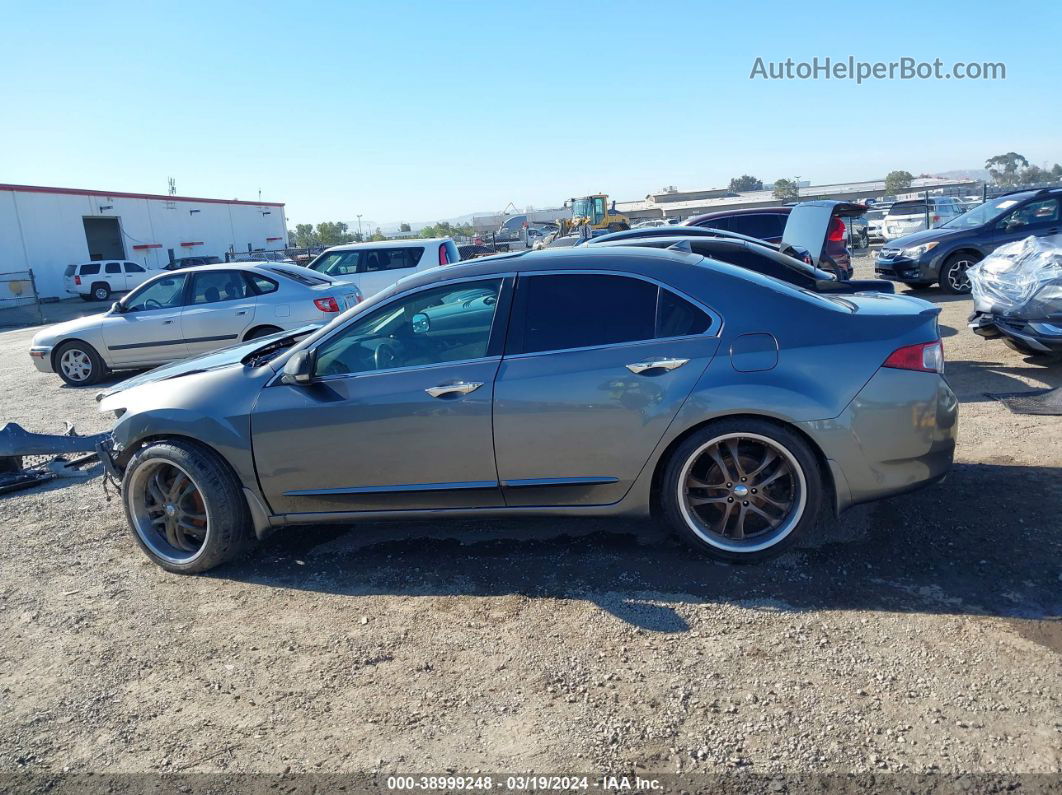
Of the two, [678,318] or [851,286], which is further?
[851,286]

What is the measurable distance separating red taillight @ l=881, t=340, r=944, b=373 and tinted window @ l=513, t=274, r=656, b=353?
3.85 ft

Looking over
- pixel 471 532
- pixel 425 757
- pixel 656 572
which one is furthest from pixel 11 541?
pixel 656 572

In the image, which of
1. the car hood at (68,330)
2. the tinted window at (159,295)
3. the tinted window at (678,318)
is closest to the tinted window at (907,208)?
the tinted window at (159,295)

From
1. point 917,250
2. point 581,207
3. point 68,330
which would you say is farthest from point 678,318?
point 581,207

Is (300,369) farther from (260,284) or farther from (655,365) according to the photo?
(260,284)

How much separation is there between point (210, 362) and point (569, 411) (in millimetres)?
2393

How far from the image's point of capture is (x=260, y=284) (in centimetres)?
1049

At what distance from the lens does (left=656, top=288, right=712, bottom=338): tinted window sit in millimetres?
4008

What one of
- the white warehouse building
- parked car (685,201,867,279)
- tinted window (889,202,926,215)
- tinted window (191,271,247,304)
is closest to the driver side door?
tinted window (191,271,247,304)

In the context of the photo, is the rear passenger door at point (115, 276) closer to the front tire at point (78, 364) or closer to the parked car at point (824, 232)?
the front tire at point (78, 364)

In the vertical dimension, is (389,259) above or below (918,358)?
above

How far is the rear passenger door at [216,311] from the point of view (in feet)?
34.0

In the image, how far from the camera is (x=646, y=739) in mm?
2824

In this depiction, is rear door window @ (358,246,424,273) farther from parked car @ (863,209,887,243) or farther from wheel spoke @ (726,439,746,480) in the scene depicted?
parked car @ (863,209,887,243)
